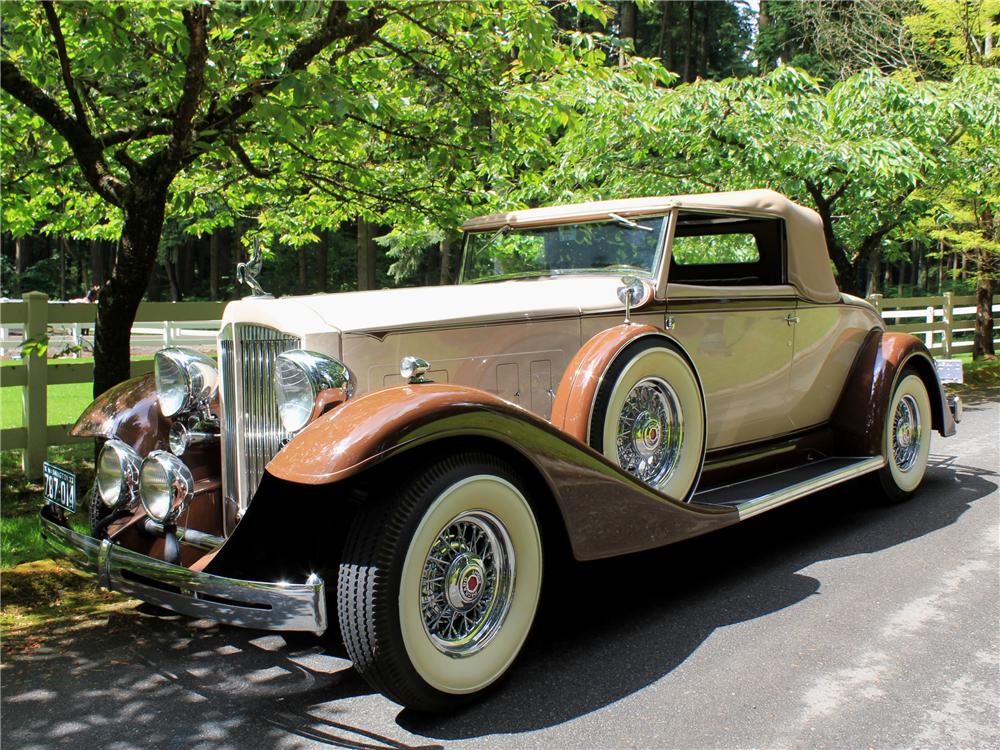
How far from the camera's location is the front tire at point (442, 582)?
258 centimetres

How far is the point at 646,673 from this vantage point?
3.10 m

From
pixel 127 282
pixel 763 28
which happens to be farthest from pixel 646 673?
pixel 763 28

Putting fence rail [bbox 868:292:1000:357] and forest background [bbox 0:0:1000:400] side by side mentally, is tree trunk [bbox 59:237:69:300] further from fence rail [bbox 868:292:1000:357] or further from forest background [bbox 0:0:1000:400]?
fence rail [bbox 868:292:1000:357]

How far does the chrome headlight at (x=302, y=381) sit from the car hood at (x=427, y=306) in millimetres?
188

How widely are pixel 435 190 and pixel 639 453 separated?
12.2 feet

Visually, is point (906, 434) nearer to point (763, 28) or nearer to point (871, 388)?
point (871, 388)

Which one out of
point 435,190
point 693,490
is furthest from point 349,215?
point 693,490

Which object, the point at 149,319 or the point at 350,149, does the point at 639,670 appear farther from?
the point at 149,319

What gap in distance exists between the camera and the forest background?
4.84m

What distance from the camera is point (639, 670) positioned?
3.13 meters

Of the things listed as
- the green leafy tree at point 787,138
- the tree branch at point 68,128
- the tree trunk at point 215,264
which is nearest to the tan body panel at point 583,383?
the tree branch at point 68,128

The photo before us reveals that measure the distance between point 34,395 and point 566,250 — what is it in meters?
4.35

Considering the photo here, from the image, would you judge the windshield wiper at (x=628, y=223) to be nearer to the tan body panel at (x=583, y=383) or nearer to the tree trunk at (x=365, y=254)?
the tan body panel at (x=583, y=383)

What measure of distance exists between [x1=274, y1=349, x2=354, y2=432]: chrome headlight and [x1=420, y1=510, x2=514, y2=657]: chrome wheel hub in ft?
2.18
